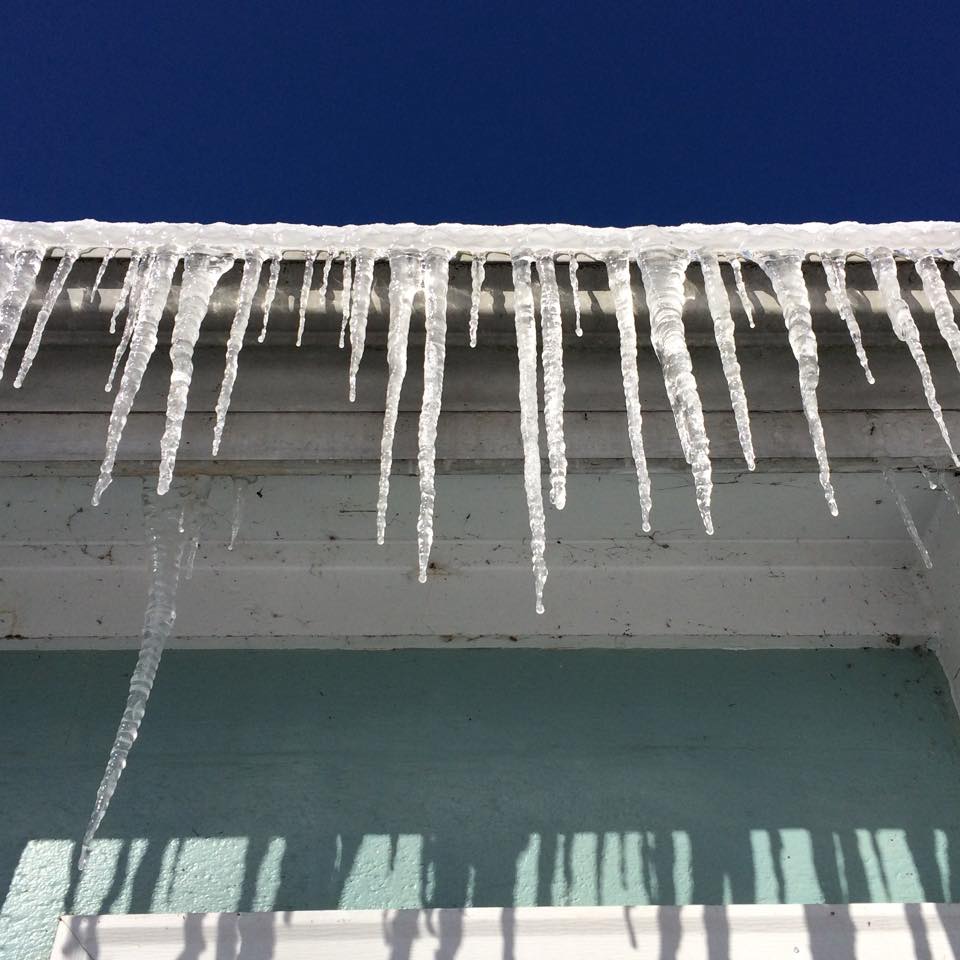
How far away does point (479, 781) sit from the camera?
2.35 metres

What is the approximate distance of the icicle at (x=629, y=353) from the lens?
181 cm

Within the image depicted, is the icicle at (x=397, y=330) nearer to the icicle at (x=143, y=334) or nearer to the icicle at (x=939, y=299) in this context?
the icicle at (x=143, y=334)

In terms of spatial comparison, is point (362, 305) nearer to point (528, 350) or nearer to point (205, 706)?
point (528, 350)

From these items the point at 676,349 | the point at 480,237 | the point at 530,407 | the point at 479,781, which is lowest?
the point at 479,781

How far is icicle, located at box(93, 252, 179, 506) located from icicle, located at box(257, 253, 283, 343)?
0.19 m

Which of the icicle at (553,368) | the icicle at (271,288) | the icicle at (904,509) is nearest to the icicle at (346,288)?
the icicle at (271,288)

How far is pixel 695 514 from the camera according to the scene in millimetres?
2576

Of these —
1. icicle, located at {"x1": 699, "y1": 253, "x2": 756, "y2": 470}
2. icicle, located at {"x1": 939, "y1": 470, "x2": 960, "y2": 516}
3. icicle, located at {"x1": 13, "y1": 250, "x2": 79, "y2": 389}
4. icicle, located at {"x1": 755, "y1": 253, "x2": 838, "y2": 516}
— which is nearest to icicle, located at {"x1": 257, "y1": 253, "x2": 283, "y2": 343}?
icicle, located at {"x1": 13, "y1": 250, "x2": 79, "y2": 389}

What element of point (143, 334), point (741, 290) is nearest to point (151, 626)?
point (143, 334)

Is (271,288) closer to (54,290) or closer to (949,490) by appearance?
(54,290)

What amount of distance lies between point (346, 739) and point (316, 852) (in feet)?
0.95

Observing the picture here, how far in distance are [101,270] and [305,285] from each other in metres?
0.41

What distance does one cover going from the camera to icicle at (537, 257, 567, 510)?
183 cm

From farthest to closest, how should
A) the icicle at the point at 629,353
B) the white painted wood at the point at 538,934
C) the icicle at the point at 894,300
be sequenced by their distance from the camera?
the white painted wood at the point at 538,934
the icicle at the point at 894,300
the icicle at the point at 629,353
